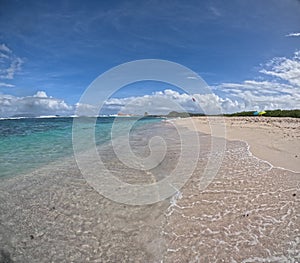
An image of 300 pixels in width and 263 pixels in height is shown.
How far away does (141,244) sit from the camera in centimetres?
404

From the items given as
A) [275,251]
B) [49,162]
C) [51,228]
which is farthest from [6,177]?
[275,251]

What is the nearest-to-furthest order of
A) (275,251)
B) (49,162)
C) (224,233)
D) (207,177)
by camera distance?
1. (275,251)
2. (224,233)
3. (207,177)
4. (49,162)

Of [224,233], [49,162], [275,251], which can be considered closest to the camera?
[275,251]

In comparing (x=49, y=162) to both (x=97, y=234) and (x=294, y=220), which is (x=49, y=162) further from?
(x=294, y=220)

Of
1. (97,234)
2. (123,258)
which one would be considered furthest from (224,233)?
(97,234)

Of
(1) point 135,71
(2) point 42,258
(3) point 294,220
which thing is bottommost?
(2) point 42,258

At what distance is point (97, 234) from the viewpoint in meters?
4.40

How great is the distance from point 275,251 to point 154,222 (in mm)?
2205

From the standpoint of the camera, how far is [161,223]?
471cm

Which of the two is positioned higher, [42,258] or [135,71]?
[135,71]

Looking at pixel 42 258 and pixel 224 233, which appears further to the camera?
pixel 224 233

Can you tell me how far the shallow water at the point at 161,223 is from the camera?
375 centimetres

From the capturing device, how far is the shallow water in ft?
12.3

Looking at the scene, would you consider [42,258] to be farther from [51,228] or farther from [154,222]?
[154,222]
